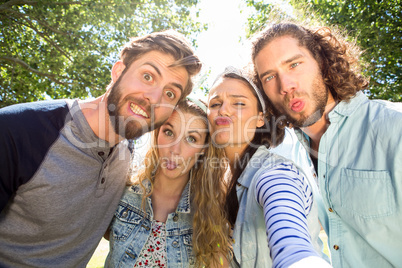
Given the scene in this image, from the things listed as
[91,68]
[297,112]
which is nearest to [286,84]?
[297,112]

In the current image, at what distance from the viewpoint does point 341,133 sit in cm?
275

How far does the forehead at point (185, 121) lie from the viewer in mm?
3322

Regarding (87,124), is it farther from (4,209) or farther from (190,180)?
(190,180)

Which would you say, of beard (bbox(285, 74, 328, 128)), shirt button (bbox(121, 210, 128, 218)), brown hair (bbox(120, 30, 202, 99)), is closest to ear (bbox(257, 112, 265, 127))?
beard (bbox(285, 74, 328, 128))

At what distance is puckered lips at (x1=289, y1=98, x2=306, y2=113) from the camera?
9.38ft

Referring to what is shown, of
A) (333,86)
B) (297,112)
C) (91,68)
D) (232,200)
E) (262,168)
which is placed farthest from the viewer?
(91,68)

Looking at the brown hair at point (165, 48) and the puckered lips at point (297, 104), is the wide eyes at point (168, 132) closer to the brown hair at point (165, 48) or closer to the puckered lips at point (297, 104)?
the brown hair at point (165, 48)

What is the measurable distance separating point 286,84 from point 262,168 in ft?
3.21

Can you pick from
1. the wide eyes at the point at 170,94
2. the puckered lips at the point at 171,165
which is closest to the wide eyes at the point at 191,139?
the puckered lips at the point at 171,165

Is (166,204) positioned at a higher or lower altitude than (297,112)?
lower

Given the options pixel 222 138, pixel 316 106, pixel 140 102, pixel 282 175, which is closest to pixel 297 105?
pixel 316 106

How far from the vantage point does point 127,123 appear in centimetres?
279

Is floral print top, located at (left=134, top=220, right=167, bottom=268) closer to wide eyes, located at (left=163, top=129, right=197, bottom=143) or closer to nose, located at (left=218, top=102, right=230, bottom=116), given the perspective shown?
wide eyes, located at (left=163, top=129, right=197, bottom=143)

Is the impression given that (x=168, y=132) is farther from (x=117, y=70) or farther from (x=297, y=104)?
(x=297, y=104)
